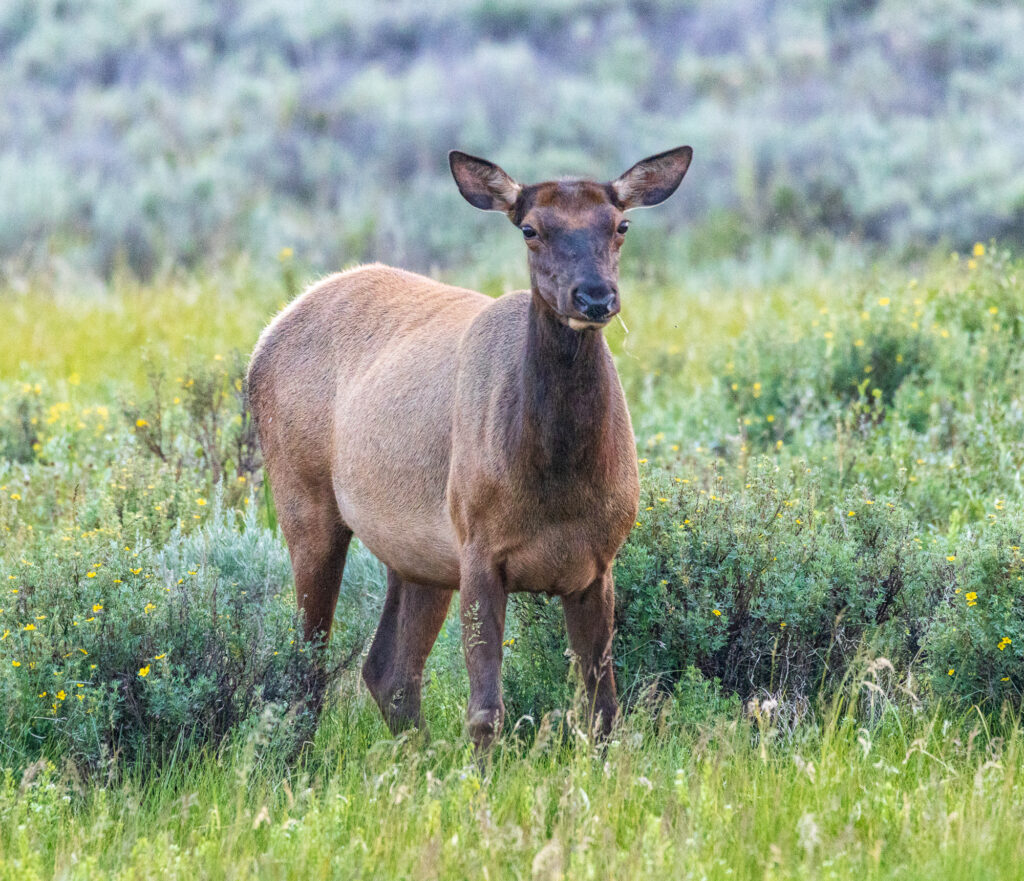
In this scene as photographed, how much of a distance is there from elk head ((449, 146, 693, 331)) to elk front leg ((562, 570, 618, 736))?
3.42 feet

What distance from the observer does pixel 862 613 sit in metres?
6.05

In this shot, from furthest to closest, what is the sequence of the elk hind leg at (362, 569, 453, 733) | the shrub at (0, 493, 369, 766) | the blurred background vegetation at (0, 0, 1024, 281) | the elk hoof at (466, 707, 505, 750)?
the blurred background vegetation at (0, 0, 1024, 281), the elk hind leg at (362, 569, 453, 733), the shrub at (0, 493, 369, 766), the elk hoof at (466, 707, 505, 750)

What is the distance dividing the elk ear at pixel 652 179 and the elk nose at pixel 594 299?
0.74 meters

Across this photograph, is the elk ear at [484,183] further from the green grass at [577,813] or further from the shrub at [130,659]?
the green grass at [577,813]

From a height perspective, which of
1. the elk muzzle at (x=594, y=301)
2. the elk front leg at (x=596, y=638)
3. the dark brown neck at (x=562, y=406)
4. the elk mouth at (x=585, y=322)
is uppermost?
the elk muzzle at (x=594, y=301)

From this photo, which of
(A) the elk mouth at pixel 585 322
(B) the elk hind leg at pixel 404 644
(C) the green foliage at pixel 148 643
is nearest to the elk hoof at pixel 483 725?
(C) the green foliage at pixel 148 643

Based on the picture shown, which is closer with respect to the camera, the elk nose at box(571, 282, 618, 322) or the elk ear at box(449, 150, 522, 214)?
the elk nose at box(571, 282, 618, 322)

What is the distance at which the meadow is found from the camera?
4152 millimetres

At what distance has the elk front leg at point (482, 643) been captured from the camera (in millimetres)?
4996

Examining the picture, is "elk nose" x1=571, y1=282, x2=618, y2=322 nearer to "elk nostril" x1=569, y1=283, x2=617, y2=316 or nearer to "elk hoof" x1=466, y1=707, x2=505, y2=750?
"elk nostril" x1=569, y1=283, x2=617, y2=316

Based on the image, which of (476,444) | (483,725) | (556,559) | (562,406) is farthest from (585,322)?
(483,725)

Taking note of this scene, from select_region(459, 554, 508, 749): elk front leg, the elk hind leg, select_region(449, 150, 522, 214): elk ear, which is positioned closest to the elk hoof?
select_region(459, 554, 508, 749): elk front leg

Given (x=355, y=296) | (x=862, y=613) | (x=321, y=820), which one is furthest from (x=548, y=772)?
(x=355, y=296)

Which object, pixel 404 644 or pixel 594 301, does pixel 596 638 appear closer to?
pixel 404 644
